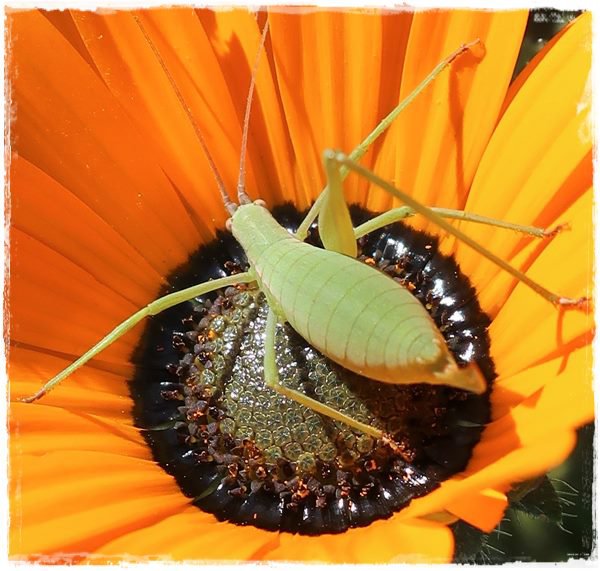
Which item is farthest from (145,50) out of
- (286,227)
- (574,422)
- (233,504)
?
(574,422)

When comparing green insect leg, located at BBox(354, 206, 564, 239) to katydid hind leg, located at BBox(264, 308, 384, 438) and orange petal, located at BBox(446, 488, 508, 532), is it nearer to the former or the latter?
katydid hind leg, located at BBox(264, 308, 384, 438)

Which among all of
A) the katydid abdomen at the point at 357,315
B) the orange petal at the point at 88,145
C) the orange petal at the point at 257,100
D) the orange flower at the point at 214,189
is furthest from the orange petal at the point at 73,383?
the orange petal at the point at 257,100

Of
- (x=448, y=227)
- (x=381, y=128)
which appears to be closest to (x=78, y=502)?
(x=448, y=227)

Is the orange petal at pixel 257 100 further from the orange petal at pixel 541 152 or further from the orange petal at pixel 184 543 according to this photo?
the orange petal at pixel 184 543

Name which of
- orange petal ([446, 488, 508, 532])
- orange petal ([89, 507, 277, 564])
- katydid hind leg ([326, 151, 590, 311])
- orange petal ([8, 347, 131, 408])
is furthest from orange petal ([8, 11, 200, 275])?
orange petal ([446, 488, 508, 532])

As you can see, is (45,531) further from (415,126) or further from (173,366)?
(415,126)

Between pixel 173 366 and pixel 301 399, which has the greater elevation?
pixel 173 366
